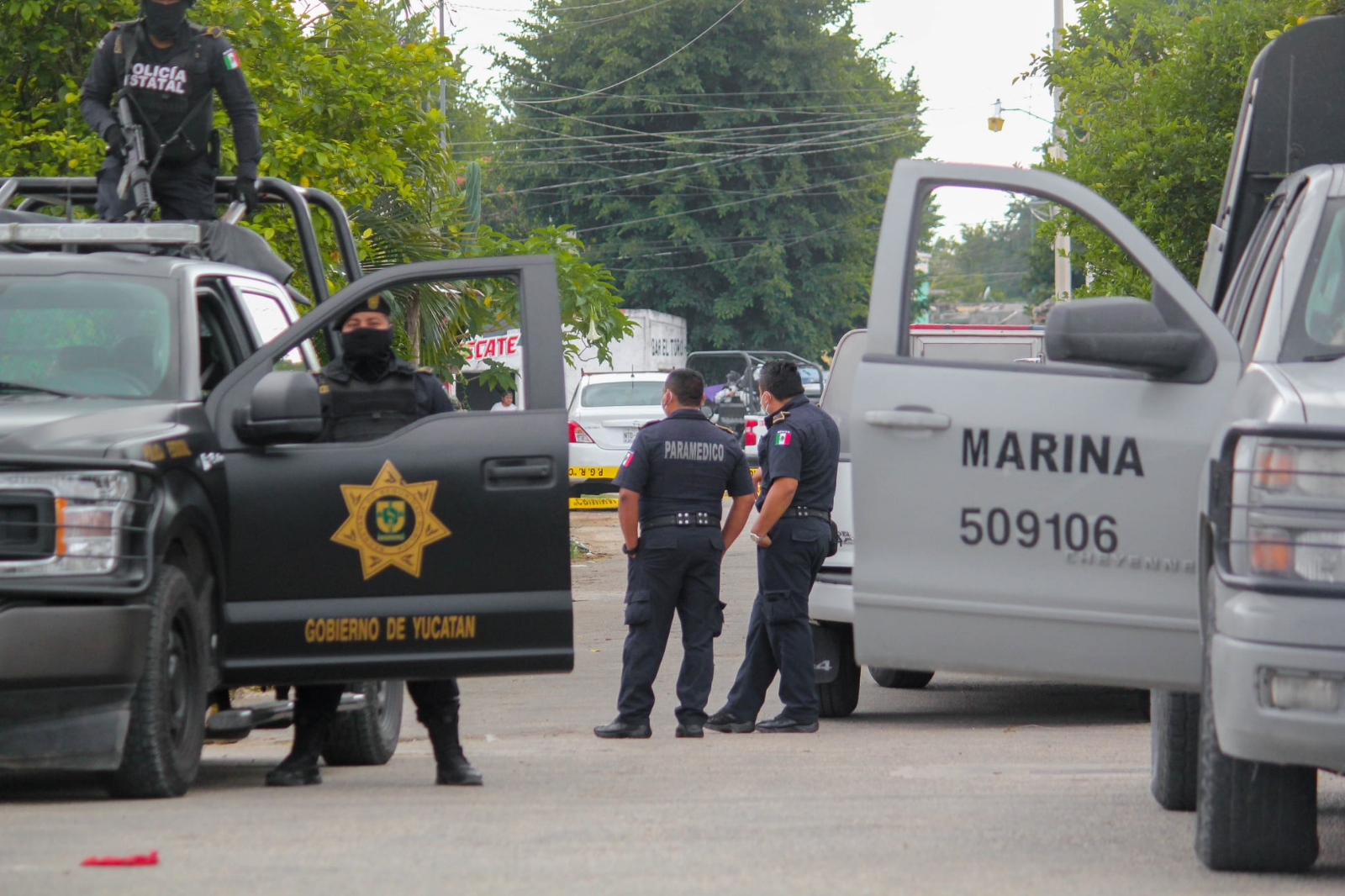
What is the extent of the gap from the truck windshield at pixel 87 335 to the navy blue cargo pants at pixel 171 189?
1109mm

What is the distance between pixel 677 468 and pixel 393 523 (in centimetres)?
308

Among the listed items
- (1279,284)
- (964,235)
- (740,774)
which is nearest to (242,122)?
(740,774)

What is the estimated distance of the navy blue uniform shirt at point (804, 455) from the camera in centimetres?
938

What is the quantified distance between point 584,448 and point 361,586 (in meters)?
18.4

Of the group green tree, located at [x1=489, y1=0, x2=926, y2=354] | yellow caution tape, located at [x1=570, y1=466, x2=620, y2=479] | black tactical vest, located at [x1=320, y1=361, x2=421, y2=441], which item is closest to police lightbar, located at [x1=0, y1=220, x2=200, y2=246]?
black tactical vest, located at [x1=320, y1=361, x2=421, y2=441]

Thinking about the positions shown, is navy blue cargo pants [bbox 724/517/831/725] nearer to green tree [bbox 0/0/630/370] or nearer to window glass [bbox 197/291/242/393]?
window glass [bbox 197/291/242/393]

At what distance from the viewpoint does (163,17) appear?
25.4 feet

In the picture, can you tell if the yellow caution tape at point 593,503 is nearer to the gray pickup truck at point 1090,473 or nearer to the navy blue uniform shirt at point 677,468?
the navy blue uniform shirt at point 677,468

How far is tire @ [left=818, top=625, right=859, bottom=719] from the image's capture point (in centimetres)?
994

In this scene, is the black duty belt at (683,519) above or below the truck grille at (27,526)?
below

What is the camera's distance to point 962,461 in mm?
5094

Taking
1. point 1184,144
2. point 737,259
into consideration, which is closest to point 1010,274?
point 737,259

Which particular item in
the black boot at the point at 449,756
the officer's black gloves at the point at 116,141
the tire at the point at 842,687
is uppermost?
the officer's black gloves at the point at 116,141

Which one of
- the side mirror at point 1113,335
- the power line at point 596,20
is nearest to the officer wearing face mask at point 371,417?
the side mirror at point 1113,335
